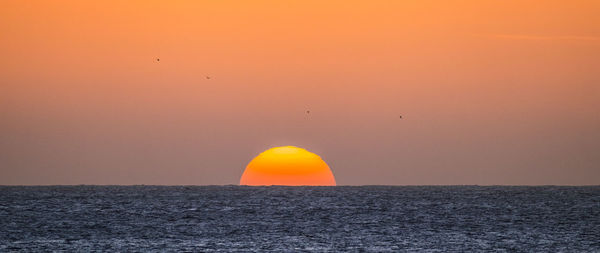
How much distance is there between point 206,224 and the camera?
3366 inches

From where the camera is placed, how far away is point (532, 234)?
2891 inches

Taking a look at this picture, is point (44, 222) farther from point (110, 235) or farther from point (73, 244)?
point (73, 244)

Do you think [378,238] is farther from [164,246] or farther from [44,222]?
[44,222]

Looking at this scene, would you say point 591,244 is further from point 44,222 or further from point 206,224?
point 44,222

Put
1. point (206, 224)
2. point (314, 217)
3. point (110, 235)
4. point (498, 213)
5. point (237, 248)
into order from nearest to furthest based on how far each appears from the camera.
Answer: point (237, 248), point (110, 235), point (206, 224), point (314, 217), point (498, 213)

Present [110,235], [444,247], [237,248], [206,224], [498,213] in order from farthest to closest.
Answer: [498,213] < [206,224] < [110,235] < [444,247] < [237,248]

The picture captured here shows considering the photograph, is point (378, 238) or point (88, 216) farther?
point (88, 216)

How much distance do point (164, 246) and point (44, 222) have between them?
124ft

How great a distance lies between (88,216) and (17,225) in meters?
18.9

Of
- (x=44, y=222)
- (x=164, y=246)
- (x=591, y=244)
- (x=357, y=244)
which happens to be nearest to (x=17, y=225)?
(x=44, y=222)

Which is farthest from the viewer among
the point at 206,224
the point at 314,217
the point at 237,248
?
the point at 314,217

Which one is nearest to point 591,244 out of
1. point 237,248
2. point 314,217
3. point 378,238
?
point 378,238

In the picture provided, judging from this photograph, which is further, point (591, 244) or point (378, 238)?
point (378, 238)

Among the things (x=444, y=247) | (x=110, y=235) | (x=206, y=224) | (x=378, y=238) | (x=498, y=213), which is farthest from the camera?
(x=498, y=213)
